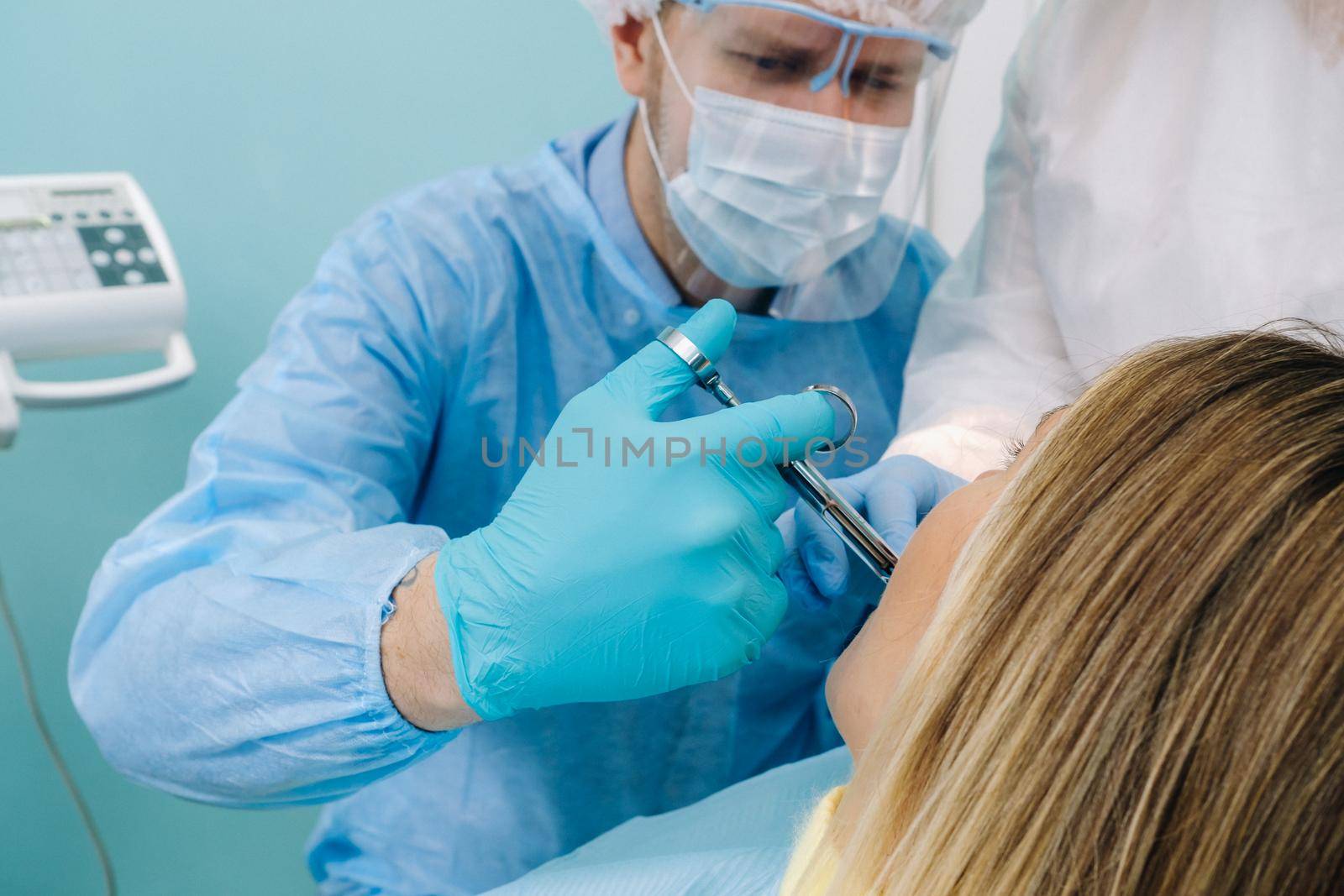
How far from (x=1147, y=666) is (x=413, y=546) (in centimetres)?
55

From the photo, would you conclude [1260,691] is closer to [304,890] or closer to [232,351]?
[232,351]

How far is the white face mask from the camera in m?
1.04

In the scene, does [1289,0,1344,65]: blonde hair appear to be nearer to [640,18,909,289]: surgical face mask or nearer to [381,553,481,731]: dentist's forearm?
[640,18,909,289]: surgical face mask

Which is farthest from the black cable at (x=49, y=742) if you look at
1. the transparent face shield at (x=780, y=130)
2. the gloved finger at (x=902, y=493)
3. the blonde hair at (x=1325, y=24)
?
the blonde hair at (x=1325, y=24)

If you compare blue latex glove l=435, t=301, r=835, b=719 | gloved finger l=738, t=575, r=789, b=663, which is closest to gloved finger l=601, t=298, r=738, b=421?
blue latex glove l=435, t=301, r=835, b=719

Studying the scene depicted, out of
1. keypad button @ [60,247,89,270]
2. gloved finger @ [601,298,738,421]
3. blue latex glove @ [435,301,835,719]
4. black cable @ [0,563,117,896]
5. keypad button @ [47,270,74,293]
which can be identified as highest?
keypad button @ [60,247,89,270]

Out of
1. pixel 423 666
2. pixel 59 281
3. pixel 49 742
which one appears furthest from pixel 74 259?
pixel 423 666

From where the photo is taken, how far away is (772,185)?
108 centimetres

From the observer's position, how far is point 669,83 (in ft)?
3.53

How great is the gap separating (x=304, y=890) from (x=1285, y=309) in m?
1.65

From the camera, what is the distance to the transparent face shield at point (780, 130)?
39.8 inches

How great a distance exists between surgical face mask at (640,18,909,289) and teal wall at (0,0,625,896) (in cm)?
54

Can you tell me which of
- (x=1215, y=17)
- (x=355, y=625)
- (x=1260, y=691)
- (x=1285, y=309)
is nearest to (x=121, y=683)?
(x=355, y=625)

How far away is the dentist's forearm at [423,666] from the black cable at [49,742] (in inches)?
32.3
